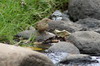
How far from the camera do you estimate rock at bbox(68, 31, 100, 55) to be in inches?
210

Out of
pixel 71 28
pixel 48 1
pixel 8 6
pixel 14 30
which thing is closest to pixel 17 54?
pixel 14 30

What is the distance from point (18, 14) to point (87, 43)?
4.65 feet

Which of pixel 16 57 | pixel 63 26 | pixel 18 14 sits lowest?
pixel 63 26

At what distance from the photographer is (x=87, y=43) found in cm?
542

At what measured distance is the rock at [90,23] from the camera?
23.2ft

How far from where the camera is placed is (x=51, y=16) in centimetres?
776

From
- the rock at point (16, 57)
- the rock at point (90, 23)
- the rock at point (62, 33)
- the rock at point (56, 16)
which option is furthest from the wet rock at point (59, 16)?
the rock at point (16, 57)

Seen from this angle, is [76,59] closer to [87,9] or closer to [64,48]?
[64,48]

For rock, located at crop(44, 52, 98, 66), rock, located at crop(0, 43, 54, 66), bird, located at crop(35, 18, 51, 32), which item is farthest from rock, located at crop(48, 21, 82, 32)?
rock, located at crop(0, 43, 54, 66)

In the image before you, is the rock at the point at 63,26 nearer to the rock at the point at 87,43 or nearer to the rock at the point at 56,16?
the rock at the point at 56,16

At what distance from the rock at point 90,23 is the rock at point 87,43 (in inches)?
54.3

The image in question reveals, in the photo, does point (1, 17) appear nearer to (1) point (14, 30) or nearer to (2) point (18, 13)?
(1) point (14, 30)

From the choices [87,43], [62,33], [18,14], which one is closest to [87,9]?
[62,33]

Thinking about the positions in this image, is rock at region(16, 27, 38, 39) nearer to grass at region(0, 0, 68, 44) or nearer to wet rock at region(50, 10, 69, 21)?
grass at region(0, 0, 68, 44)
